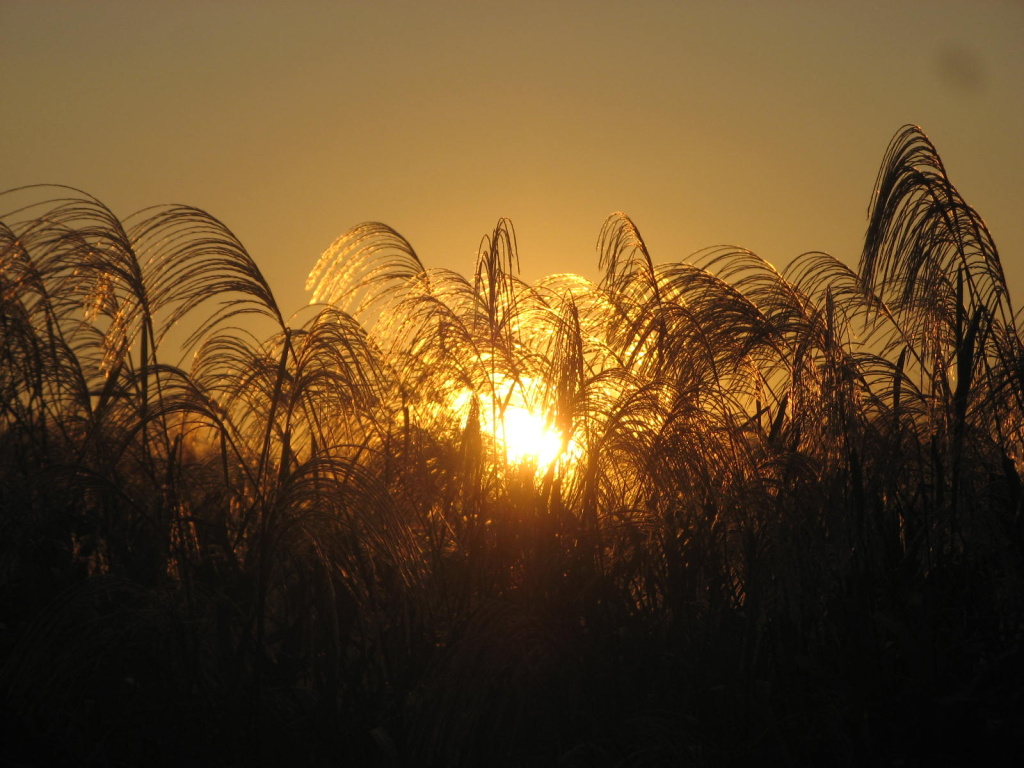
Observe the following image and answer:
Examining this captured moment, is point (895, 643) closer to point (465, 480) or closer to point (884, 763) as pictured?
point (884, 763)

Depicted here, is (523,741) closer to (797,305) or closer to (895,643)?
(895,643)

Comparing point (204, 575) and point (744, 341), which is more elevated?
point (744, 341)

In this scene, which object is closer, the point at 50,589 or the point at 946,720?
the point at 946,720

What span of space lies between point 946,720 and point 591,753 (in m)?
1.20

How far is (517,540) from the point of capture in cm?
440

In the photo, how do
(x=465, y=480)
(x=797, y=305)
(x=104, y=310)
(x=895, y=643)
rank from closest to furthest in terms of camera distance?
1. (x=895, y=643)
2. (x=465, y=480)
3. (x=104, y=310)
4. (x=797, y=305)

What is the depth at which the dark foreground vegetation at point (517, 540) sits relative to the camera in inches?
148

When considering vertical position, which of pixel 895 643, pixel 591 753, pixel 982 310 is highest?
pixel 982 310

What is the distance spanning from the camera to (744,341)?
18.0 feet

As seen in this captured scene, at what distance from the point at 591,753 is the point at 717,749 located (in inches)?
16.6

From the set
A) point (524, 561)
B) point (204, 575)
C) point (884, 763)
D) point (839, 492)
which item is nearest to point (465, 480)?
point (524, 561)

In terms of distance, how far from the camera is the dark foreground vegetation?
376 cm

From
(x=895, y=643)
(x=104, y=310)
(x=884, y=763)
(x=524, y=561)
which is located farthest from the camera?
(x=104, y=310)

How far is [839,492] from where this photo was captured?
4.40m
